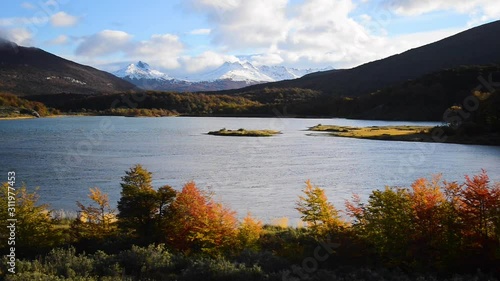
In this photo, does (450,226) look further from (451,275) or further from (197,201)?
(197,201)

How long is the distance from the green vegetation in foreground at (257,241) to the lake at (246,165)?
8453 millimetres

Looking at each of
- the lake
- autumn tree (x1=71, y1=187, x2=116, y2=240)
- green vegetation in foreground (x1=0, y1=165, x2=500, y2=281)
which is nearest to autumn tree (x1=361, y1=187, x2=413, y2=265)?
green vegetation in foreground (x1=0, y1=165, x2=500, y2=281)

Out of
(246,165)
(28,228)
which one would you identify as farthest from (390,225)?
(246,165)

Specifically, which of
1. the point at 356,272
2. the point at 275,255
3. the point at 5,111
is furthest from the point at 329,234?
the point at 5,111

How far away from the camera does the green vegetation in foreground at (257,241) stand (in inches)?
636

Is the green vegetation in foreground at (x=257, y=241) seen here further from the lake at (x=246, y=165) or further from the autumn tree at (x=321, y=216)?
the lake at (x=246, y=165)

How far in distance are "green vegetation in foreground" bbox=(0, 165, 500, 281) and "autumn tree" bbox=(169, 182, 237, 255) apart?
4 cm

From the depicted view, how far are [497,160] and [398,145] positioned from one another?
71.9 feet

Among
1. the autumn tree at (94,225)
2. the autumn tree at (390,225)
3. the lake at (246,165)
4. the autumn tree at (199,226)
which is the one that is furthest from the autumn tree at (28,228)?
the autumn tree at (390,225)

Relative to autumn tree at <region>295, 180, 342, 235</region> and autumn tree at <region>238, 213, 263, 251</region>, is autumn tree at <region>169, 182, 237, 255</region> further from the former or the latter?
autumn tree at <region>295, 180, 342, 235</region>

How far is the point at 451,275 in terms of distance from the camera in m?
17.3

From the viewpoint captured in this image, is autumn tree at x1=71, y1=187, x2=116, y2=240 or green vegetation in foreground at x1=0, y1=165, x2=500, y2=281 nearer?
green vegetation in foreground at x1=0, y1=165, x2=500, y2=281

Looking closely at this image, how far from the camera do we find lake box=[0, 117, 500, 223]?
124 ft

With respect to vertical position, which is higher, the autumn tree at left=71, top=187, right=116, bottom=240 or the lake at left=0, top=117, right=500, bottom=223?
the autumn tree at left=71, top=187, right=116, bottom=240
